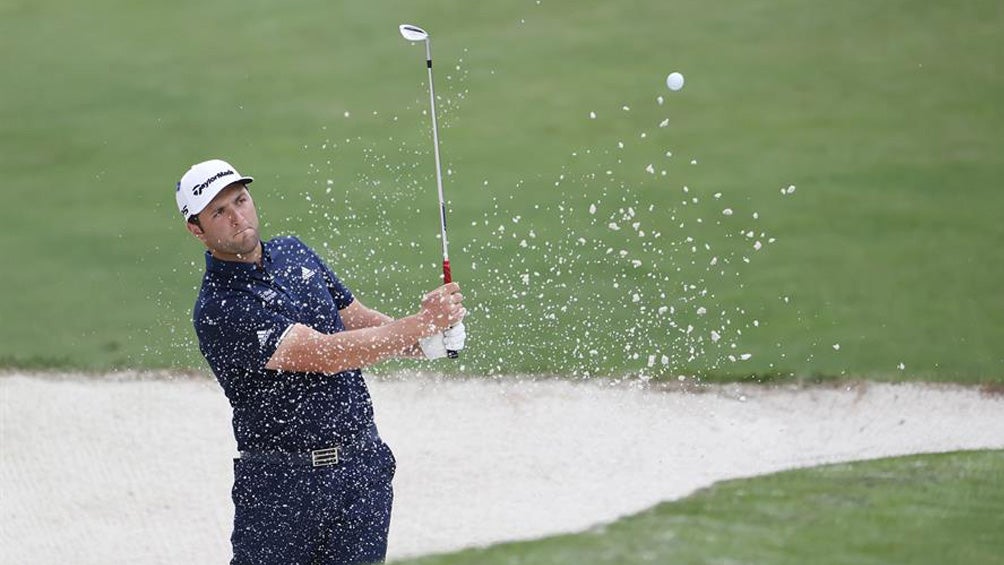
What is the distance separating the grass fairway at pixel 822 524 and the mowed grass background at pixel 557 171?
3.57 ft

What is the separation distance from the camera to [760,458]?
6.46 m

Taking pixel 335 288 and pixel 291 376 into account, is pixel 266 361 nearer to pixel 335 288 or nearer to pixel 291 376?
pixel 291 376

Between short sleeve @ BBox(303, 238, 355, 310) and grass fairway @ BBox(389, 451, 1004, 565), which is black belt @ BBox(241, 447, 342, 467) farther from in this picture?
grass fairway @ BBox(389, 451, 1004, 565)

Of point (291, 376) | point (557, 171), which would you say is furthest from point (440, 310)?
point (557, 171)

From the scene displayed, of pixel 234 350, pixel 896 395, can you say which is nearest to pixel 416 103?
pixel 896 395

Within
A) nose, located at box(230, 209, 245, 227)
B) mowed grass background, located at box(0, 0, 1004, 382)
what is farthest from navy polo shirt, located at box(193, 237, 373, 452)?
mowed grass background, located at box(0, 0, 1004, 382)

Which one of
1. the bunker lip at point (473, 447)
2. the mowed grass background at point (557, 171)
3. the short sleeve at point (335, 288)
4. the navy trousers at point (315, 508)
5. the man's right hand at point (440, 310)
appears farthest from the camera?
the mowed grass background at point (557, 171)

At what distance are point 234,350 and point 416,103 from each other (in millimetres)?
5639

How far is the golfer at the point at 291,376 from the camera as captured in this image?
377 cm

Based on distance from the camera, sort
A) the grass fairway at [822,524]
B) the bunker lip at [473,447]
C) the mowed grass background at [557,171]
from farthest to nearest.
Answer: the mowed grass background at [557,171]
the bunker lip at [473,447]
the grass fairway at [822,524]

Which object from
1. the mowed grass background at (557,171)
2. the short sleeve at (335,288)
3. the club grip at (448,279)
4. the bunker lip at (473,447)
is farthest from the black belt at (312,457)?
the mowed grass background at (557,171)

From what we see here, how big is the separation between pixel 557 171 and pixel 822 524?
3.71 m

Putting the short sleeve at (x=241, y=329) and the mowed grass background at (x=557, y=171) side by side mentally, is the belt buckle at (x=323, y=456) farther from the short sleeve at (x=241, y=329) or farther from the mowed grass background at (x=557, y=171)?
the mowed grass background at (x=557, y=171)

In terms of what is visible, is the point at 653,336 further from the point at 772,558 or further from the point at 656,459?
the point at 772,558
